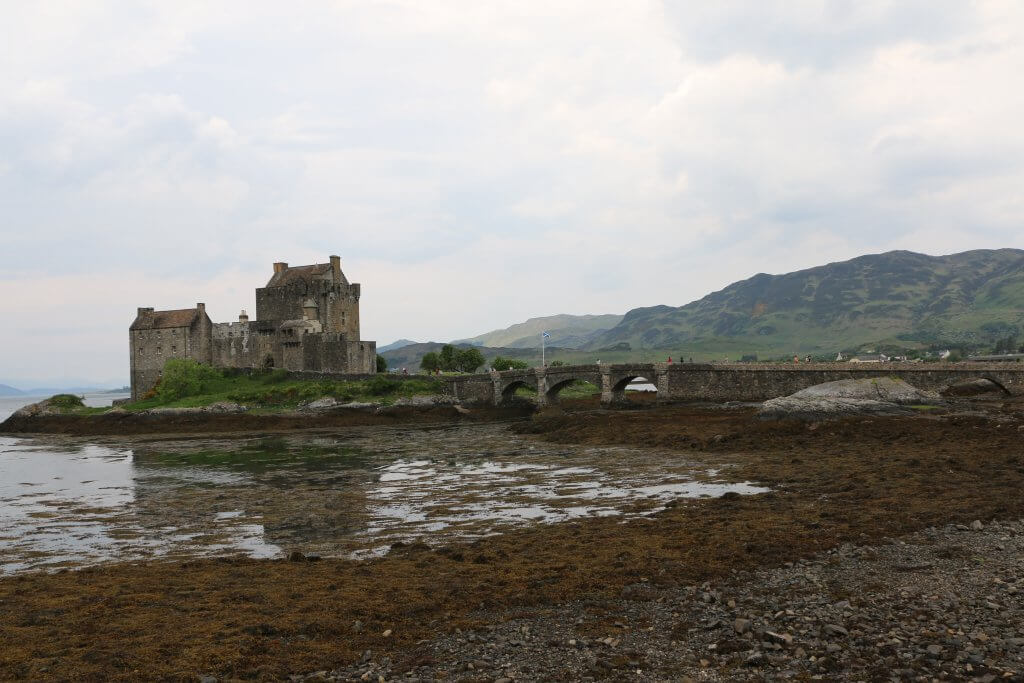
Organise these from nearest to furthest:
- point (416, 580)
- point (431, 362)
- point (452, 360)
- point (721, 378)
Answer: point (416, 580), point (721, 378), point (431, 362), point (452, 360)

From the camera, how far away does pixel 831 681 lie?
1048 centimetres

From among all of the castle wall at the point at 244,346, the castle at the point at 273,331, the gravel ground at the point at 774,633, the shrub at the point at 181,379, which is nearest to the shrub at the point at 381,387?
the castle at the point at 273,331

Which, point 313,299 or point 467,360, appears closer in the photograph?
point 313,299

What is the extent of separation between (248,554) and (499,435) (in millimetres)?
39660

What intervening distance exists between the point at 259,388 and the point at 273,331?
13427 millimetres

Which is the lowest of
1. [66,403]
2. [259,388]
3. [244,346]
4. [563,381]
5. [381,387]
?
[66,403]

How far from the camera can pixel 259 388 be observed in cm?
9175

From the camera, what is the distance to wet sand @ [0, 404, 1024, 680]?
12609 millimetres

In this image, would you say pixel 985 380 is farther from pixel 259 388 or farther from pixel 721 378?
pixel 259 388

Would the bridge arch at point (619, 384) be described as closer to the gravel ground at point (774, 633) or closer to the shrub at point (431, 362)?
the shrub at point (431, 362)

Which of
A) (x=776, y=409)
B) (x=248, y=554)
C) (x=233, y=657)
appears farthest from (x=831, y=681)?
(x=776, y=409)

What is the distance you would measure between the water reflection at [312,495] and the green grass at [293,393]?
29094mm

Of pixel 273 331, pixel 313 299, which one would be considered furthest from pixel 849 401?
pixel 273 331

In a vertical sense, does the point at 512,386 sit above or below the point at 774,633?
above
